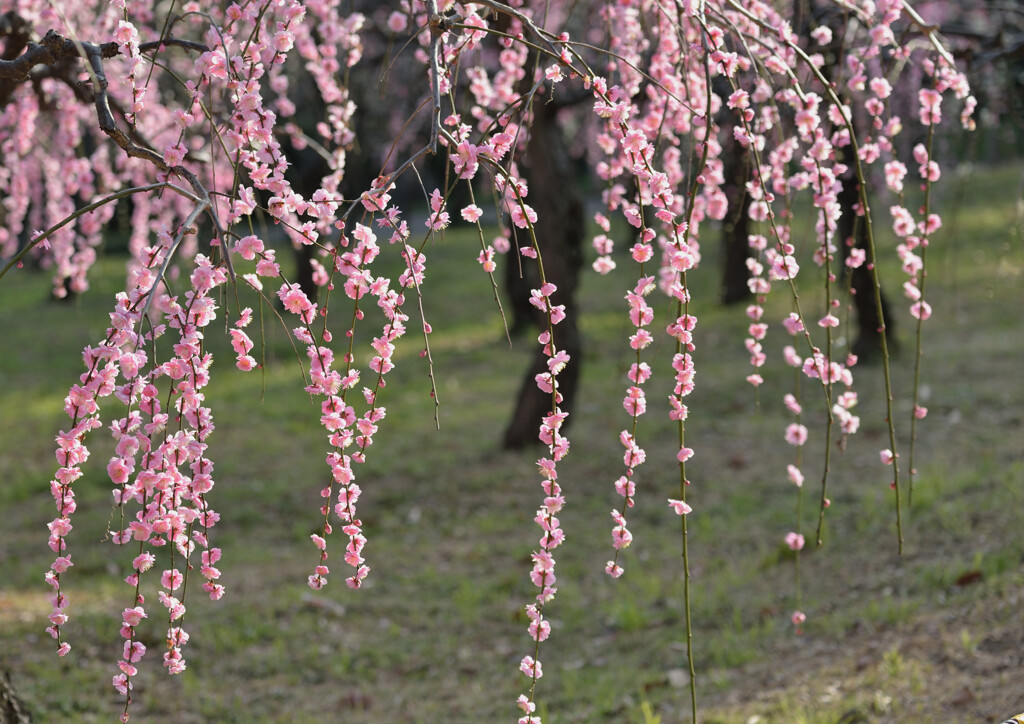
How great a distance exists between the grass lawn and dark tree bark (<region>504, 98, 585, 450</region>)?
0.96 feet

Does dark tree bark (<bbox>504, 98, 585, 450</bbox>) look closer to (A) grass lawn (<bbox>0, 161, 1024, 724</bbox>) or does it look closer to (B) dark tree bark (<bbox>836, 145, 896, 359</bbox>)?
(A) grass lawn (<bbox>0, 161, 1024, 724</bbox>)

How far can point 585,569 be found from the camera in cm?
513

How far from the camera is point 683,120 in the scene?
3.02m

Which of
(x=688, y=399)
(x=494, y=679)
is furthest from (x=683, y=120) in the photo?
(x=688, y=399)

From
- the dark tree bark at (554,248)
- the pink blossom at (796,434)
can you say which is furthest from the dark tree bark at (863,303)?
the pink blossom at (796,434)

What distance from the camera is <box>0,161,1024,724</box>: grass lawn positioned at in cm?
362

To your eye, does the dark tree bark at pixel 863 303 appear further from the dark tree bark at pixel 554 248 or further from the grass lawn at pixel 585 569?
the dark tree bark at pixel 554 248

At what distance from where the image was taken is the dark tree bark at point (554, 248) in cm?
664

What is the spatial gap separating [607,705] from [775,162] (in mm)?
1944

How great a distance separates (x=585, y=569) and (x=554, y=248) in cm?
241

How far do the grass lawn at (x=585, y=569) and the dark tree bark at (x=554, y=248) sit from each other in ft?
0.96

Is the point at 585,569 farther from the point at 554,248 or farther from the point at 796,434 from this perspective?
the point at 796,434

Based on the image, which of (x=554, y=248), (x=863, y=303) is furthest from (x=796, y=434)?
(x=863, y=303)

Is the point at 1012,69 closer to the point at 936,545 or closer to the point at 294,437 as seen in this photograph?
the point at 936,545
